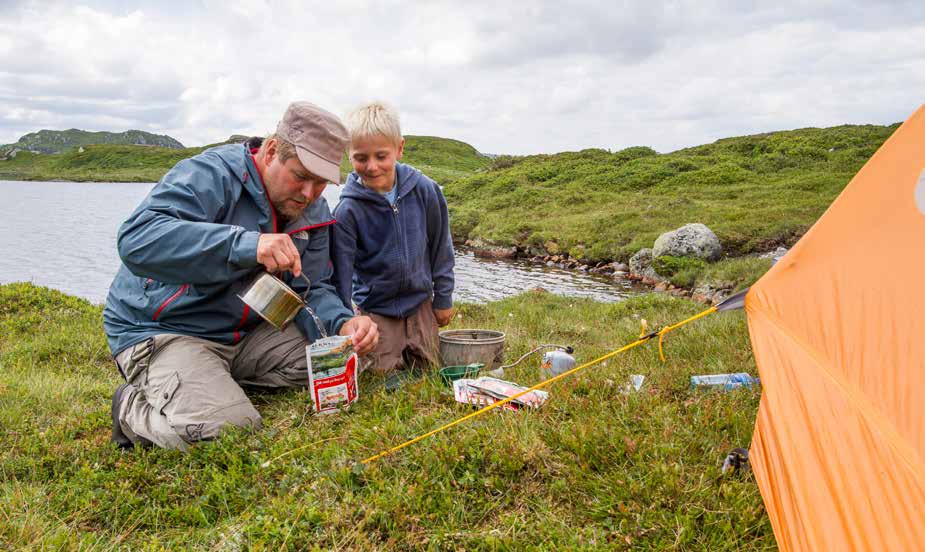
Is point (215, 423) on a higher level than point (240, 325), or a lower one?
lower

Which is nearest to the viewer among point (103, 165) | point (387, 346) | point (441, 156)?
point (387, 346)

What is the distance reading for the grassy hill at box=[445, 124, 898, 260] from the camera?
21562mm

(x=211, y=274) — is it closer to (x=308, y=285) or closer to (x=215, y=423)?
(x=215, y=423)

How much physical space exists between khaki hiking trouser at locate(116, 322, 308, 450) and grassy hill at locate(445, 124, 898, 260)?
17687mm

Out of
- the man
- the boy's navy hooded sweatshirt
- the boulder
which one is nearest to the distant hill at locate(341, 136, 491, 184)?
the boulder

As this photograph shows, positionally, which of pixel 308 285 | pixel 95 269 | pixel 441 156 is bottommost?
pixel 95 269

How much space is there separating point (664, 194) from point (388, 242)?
2793cm

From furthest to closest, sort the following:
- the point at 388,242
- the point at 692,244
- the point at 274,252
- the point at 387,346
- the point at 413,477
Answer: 1. the point at 692,244
2. the point at 387,346
3. the point at 388,242
4. the point at 274,252
5. the point at 413,477

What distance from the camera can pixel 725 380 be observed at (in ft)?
14.6

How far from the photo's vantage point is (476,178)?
44938mm

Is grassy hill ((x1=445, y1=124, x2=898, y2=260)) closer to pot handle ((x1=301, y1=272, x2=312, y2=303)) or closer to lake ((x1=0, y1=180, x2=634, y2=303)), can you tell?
lake ((x1=0, y1=180, x2=634, y2=303))

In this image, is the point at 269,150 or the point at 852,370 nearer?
the point at 852,370

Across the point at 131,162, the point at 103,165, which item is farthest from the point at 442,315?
the point at 103,165

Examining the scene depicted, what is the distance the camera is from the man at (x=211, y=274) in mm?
3805
